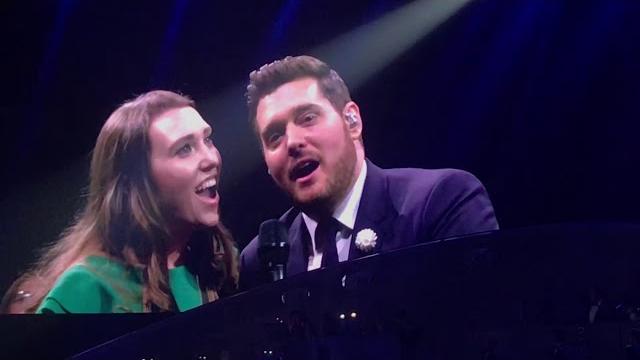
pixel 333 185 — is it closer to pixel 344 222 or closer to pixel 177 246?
pixel 344 222

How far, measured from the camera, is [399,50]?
3.17 metres

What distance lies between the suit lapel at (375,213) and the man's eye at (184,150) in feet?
2.45

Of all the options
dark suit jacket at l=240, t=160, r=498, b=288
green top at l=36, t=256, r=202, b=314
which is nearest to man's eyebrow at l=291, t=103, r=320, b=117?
dark suit jacket at l=240, t=160, r=498, b=288

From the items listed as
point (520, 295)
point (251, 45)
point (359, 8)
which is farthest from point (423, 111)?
point (520, 295)

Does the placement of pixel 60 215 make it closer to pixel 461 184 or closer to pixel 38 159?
pixel 38 159

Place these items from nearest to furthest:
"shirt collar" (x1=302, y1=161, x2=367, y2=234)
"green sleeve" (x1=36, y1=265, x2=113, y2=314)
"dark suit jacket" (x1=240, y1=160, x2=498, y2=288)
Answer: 1. "green sleeve" (x1=36, y1=265, x2=113, y2=314)
2. "dark suit jacket" (x1=240, y1=160, x2=498, y2=288)
3. "shirt collar" (x1=302, y1=161, x2=367, y2=234)

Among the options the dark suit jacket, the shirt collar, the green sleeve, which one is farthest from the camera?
the shirt collar

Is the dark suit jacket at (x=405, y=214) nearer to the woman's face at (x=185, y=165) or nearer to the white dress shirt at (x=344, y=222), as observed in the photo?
the white dress shirt at (x=344, y=222)

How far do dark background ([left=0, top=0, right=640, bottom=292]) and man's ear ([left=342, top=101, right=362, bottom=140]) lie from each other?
4 cm

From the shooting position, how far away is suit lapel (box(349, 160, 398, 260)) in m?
2.76

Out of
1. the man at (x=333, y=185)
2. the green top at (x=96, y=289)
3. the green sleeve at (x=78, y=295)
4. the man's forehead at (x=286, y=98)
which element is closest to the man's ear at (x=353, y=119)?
the man at (x=333, y=185)

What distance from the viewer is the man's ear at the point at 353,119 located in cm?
293

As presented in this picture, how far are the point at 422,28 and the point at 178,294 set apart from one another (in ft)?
5.47

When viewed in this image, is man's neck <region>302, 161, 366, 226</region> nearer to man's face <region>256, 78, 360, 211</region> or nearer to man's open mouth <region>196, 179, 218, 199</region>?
man's face <region>256, 78, 360, 211</region>
